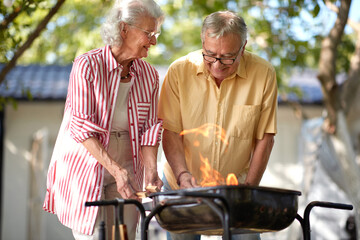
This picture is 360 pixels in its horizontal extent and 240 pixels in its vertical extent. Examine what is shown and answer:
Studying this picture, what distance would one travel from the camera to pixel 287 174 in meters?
12.2

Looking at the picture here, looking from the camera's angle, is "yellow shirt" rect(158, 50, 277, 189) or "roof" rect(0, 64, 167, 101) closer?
"yellow shirt" rect(158, 50, 277, 189)

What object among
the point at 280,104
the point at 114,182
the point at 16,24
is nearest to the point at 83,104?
the point at 114,182

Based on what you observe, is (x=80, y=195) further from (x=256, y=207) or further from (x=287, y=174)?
(x=287, y=174)

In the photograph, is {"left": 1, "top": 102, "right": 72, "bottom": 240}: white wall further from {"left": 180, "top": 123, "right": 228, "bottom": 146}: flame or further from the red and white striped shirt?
the red and white striped shirt

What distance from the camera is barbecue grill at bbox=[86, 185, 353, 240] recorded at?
9.04 ft

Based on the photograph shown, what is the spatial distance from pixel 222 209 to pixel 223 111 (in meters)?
0.96

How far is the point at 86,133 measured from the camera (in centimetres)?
314

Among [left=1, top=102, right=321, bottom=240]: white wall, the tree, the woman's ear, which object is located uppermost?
the tree

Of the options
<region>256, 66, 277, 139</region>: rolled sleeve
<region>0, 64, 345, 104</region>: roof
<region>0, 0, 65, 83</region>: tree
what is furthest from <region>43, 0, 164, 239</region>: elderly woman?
<region>0, 64, 345, 104</region>: roof

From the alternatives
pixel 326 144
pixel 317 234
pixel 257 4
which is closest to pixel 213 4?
pixel 257 4

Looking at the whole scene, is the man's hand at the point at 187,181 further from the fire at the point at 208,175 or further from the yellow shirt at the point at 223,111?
the yellow shirt at the point at 223,111

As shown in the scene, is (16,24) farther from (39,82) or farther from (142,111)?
(39,82)

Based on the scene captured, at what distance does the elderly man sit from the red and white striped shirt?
30 centimetres

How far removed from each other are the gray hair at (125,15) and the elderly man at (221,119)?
43cm
